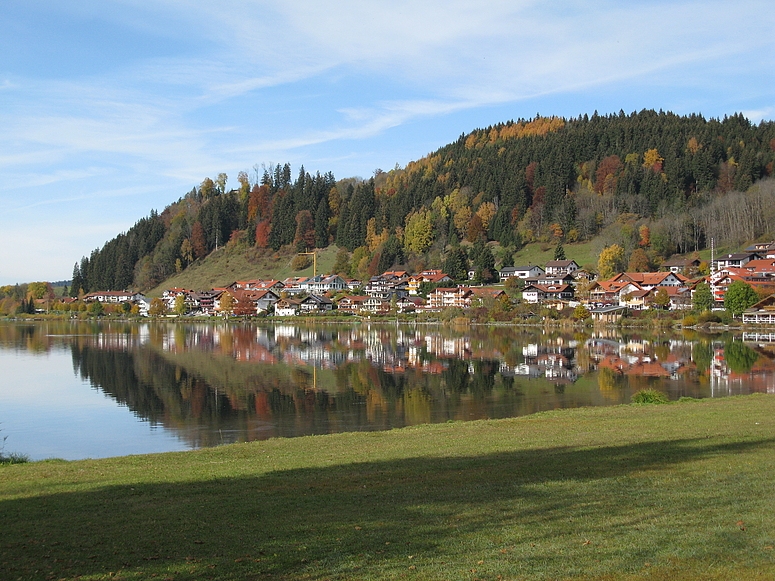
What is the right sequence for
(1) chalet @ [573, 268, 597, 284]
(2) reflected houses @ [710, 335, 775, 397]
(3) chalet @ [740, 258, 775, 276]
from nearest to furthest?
1. (2) reflected houses @ [710, 335, 775, 397]
2. (3) chalet @ [740, 258, 775, 276]
3. (1) chalet @ [573, 268, 597, 284]

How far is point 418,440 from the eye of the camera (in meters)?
14.7

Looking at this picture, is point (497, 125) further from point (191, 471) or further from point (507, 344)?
point (191, 471)

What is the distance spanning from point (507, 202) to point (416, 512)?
121666mm

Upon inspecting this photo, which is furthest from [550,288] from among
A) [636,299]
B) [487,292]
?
[636,299]

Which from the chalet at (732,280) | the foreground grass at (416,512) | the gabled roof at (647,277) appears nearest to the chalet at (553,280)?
the gabled roof at (647,277)

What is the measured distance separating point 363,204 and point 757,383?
392 feet

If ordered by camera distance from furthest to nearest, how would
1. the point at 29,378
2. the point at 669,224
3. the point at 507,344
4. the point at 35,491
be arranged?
the point at 669,224 → the point at 507,344 → the point at 29,378 → the point at 35,491

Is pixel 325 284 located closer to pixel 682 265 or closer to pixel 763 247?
pixel 682 265

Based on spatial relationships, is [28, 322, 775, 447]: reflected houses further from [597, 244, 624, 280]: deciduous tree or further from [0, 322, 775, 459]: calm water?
[597, 244, 624, 280]: deciduous tree

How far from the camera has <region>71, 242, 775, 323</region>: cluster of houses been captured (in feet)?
274

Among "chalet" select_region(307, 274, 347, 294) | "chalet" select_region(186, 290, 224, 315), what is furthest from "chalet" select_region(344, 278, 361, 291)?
"chalet" select_region(186, 290, 224, 315)

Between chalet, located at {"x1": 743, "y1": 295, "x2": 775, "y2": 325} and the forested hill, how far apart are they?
101ft

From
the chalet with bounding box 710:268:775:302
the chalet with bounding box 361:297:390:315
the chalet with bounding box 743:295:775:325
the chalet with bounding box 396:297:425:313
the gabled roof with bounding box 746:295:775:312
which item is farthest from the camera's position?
the chalet with bounding box 361:297:390:315

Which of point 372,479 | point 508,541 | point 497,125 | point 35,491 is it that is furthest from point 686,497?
point 497,125
